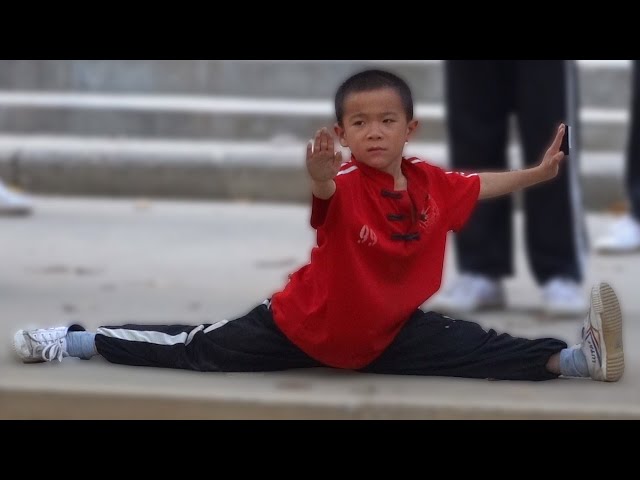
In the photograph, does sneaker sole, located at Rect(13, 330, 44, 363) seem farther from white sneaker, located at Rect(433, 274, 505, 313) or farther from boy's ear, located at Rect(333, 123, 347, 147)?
white sneaker, located at Rect(433, 274, 505, 313)

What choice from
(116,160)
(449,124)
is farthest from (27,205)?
(449,124)

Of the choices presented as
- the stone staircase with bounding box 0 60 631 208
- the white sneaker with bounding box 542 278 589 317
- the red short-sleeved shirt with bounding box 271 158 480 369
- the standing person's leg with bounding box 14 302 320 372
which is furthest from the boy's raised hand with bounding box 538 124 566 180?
the stone staircase with bounding box 0 60 631 208

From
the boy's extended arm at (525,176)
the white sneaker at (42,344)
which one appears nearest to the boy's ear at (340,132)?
the boy's extended arm at (525,176)

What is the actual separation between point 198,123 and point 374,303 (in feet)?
15.8

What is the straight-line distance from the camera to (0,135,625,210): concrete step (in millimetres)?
7211

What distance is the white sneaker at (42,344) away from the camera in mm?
3566

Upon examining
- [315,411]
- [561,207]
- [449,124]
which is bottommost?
[315,411]

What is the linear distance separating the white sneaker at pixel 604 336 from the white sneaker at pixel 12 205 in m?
3.90

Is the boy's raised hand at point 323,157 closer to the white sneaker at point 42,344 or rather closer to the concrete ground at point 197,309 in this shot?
the concrete ground at point 197,309

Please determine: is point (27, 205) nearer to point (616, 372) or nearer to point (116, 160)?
point (116, 160)

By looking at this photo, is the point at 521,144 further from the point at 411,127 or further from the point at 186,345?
the point at 186,345
